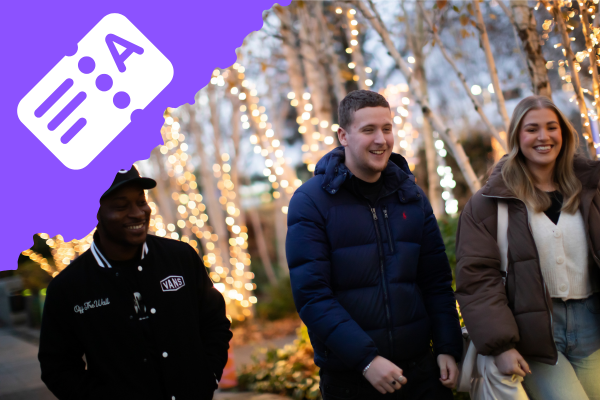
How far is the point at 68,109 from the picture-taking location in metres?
2.51

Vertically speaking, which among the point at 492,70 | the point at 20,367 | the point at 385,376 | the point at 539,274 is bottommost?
the point at 385,376

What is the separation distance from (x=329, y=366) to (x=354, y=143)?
100 centimetres

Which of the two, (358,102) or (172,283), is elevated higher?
(358,102)

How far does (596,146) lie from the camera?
134 inches

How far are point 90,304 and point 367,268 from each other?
1188 millimetres

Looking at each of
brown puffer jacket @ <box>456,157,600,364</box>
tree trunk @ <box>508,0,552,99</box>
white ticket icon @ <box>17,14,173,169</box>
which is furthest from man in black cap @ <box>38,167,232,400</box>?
tree trunk @ <box>508,0,552,99</box>

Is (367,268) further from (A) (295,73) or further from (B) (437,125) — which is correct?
(A) (295,73)

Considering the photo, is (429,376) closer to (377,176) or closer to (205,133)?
(377,176)

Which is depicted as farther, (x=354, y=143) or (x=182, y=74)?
(x=182, y=74)

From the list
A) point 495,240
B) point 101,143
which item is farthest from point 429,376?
point 101,143

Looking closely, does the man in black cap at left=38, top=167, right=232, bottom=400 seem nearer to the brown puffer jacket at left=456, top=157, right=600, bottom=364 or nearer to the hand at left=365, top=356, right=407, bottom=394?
the hand at left=365, top=356, right=407, bottom=394

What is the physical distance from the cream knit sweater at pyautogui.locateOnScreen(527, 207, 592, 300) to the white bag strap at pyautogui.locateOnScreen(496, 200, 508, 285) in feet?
A: 0.37

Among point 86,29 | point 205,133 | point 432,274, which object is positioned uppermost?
point 205,133

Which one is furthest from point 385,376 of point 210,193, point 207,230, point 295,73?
point 210,193
